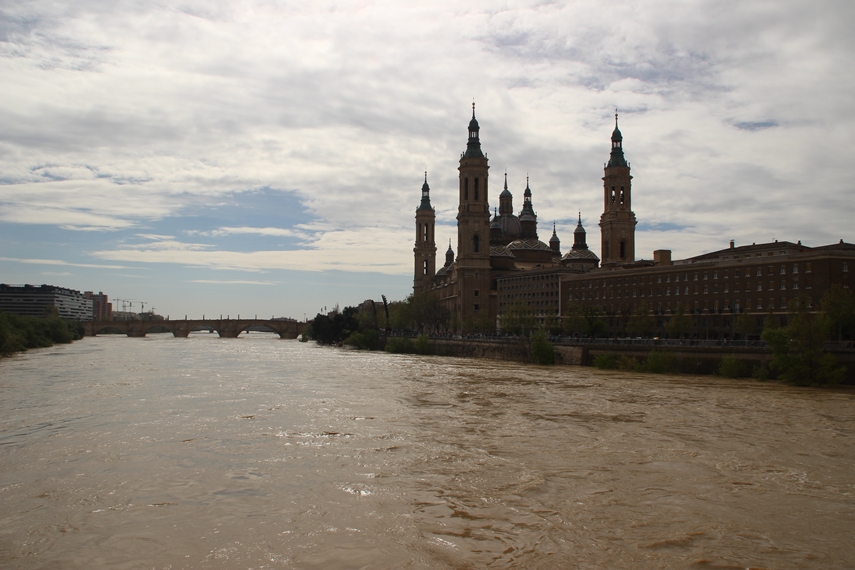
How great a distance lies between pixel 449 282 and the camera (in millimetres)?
136375

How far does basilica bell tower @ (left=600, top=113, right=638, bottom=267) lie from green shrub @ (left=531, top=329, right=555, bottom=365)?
1973 inches

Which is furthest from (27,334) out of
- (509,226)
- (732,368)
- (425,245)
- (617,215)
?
(425,245)

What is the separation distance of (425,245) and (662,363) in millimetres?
117567

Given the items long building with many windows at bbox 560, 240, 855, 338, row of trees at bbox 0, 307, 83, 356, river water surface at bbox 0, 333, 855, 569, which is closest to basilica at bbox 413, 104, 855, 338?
long building with many windows at bbox 560, 240, 855, 338

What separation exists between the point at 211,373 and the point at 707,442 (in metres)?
34.6

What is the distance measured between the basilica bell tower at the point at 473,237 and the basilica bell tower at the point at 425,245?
134ft

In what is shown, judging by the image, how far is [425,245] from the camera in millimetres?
165125

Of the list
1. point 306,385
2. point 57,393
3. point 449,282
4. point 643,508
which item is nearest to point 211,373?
point 306,385

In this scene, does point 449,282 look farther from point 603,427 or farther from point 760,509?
point 760,509

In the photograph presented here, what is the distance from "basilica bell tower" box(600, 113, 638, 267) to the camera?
110938mm

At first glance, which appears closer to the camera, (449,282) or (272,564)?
(272,564)

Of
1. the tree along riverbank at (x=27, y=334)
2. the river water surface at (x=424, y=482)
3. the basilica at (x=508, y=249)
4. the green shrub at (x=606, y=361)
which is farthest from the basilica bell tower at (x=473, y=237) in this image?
the river water surface at (x=424, y=482)

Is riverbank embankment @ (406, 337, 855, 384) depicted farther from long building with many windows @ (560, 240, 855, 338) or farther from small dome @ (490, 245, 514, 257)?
small dome @ (490, 245, 514, 257)

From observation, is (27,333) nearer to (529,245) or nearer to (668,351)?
(668,351)
